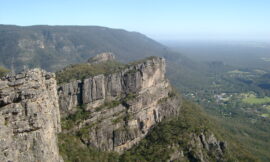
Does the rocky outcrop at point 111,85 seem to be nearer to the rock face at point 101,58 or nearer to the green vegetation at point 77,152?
the green vegetation at point 77,152

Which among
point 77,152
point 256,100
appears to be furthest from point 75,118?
point 256,100

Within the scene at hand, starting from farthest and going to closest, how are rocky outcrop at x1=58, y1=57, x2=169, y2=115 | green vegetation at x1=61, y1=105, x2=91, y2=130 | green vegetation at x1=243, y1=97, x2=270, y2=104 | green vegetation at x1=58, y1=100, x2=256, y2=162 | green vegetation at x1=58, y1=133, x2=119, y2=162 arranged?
green vegetation at x1=243, y1=97, x2=270, y2=104, rocky outcrop at x1=58, y1=57, x2=169, y2=115, green vegetation at x1=61, y1=105, x2=91, y2=130, green vegetation at x1=58, y1=100, x2=256, y2=162, green vegetation at x1=58, y1=133, x2=119, y2=162

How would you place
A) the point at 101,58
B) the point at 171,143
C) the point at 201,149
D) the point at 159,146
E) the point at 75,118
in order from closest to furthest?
the point at 75,118 → the point at 159,146 → the point at 171,143 → the point at 201,149 → the point at 101,58

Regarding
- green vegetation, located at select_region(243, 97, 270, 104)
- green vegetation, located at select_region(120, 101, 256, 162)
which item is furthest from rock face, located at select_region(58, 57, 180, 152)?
green vegetation, located at select_region(243, 97, 270, 104)

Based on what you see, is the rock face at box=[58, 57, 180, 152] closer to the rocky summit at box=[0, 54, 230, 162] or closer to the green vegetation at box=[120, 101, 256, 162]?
the rocky summit at box=[0, 54, 230, 162]

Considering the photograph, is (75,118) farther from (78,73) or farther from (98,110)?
(78,73)

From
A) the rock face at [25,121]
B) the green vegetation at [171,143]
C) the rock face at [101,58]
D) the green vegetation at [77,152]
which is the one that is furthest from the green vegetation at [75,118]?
the rock face at [101,58]
